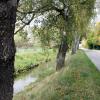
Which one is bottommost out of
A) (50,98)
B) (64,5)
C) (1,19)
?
(50,98)

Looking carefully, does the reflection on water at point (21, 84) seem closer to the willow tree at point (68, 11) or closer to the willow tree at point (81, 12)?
the willow tree at point (68, 11)

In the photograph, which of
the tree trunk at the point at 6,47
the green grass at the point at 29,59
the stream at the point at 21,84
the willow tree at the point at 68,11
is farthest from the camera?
the green grass at the point at 29,59

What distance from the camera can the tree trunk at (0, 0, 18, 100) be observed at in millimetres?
6012

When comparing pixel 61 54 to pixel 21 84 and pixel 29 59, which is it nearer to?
pixel 21 84

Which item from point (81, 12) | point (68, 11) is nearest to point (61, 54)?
point (68, 11)

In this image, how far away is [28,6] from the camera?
54.3ft

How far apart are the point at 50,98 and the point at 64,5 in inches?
250

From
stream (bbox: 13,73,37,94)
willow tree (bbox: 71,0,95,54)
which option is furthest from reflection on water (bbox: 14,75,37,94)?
willow tree (bbox: 71,0,95,54)

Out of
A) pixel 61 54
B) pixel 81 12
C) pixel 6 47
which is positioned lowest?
pixel 61 54

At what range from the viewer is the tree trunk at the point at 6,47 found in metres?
6.01

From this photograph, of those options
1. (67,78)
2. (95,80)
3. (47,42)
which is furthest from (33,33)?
(95,80)

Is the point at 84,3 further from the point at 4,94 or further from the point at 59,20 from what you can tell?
the point at 4,94

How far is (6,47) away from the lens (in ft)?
19.9

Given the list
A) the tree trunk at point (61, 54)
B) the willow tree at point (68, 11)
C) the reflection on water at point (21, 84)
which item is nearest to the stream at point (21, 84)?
the reflection on water at point (21, 84)
